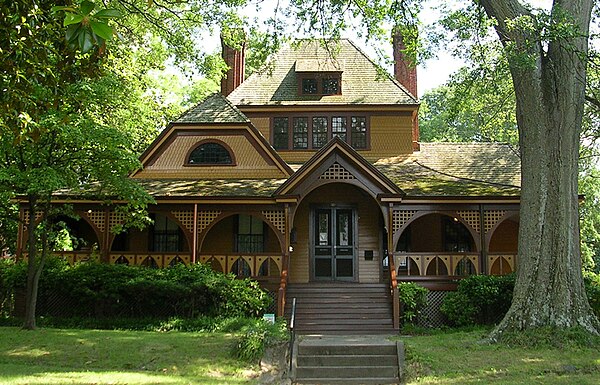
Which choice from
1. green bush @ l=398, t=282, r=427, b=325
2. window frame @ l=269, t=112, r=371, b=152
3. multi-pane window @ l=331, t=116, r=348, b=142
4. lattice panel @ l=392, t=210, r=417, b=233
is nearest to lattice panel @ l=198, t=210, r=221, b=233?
window frame @ l=269, t=112, r=371, b=152

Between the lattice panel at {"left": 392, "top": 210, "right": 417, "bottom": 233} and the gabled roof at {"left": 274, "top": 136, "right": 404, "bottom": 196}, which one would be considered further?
the lattice panel at {"left": 392, "top": 210, "right": 417, "bottom": 233}

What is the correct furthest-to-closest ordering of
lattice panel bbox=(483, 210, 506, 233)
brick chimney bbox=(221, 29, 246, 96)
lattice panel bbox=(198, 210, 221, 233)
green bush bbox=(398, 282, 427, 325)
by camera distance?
brick chimney bbox=(221, 29, 246, 96) < lattice panel bbox=(198, 210, 221, 233) < lattice panel bbox=(483, 210, 506, 233) < green bush bbox=(398, 282, 427, 325)

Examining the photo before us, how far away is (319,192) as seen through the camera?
19453 millimetres

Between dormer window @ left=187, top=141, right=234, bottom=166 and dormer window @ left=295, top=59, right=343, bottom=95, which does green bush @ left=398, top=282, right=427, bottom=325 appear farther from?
dormer window @ left=295, top=59, right=343, bottom=95

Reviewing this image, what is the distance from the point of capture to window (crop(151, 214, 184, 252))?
20.1 meters

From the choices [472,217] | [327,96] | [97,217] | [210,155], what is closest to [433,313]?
[472,217]

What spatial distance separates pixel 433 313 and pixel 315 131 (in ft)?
29.0

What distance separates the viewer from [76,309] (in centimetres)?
1678

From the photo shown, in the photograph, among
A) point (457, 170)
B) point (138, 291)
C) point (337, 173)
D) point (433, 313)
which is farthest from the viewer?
point (457, 170)

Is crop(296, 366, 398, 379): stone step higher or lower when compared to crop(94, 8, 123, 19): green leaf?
lower

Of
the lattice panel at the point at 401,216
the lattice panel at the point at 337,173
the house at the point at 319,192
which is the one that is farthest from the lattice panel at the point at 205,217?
the lattice panel at the point at 401,216

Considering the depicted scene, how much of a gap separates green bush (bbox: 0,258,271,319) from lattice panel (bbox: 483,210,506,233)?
699 cm

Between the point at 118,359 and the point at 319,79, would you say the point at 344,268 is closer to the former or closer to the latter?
the point at 319,79

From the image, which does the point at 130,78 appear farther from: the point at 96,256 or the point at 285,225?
the point at 285,225
